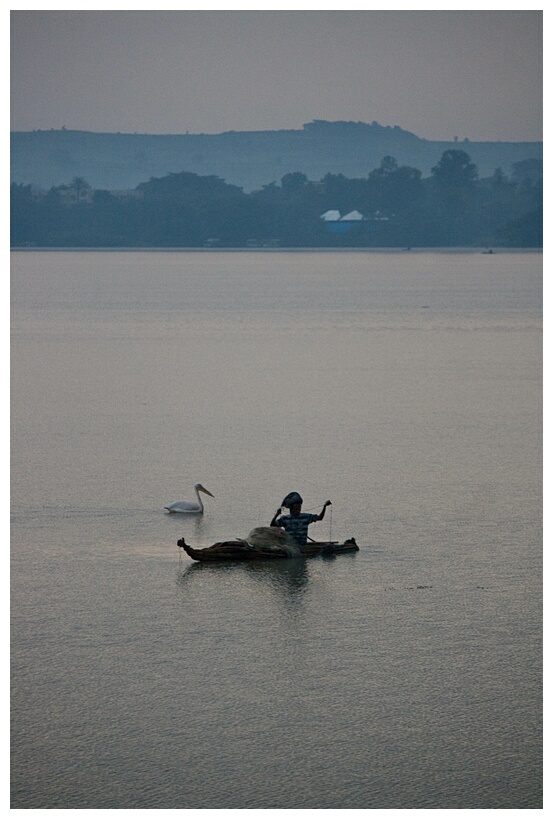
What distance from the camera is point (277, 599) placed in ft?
45.4

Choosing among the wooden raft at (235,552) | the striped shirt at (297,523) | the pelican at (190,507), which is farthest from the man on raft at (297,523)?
the pelican at (190,507)

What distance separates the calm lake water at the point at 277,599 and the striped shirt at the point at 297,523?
1.07 ft

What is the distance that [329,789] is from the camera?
388 inches

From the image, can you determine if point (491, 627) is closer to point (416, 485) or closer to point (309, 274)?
point (416, 485)

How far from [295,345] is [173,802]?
3047 centimetres

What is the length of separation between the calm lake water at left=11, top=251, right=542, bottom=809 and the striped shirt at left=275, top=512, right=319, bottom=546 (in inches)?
12.9

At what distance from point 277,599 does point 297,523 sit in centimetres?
144

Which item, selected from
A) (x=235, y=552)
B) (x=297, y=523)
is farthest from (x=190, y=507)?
(x=297, y=523)

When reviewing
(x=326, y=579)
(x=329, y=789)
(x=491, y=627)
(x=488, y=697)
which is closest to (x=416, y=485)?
(x=326, y=579)

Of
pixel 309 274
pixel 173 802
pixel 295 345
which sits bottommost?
pixel 173 802

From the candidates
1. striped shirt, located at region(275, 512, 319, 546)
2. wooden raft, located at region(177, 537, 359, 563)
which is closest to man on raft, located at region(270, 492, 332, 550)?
striped shirt, located at region(275, 512, 319, 546)

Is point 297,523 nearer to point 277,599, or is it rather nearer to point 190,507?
point 277,599

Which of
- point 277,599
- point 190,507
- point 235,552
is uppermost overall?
point 190,507

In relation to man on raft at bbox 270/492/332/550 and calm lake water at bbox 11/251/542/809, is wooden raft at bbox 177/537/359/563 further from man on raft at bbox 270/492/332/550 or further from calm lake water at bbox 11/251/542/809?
man on raft at bbox 270/492/332/550
